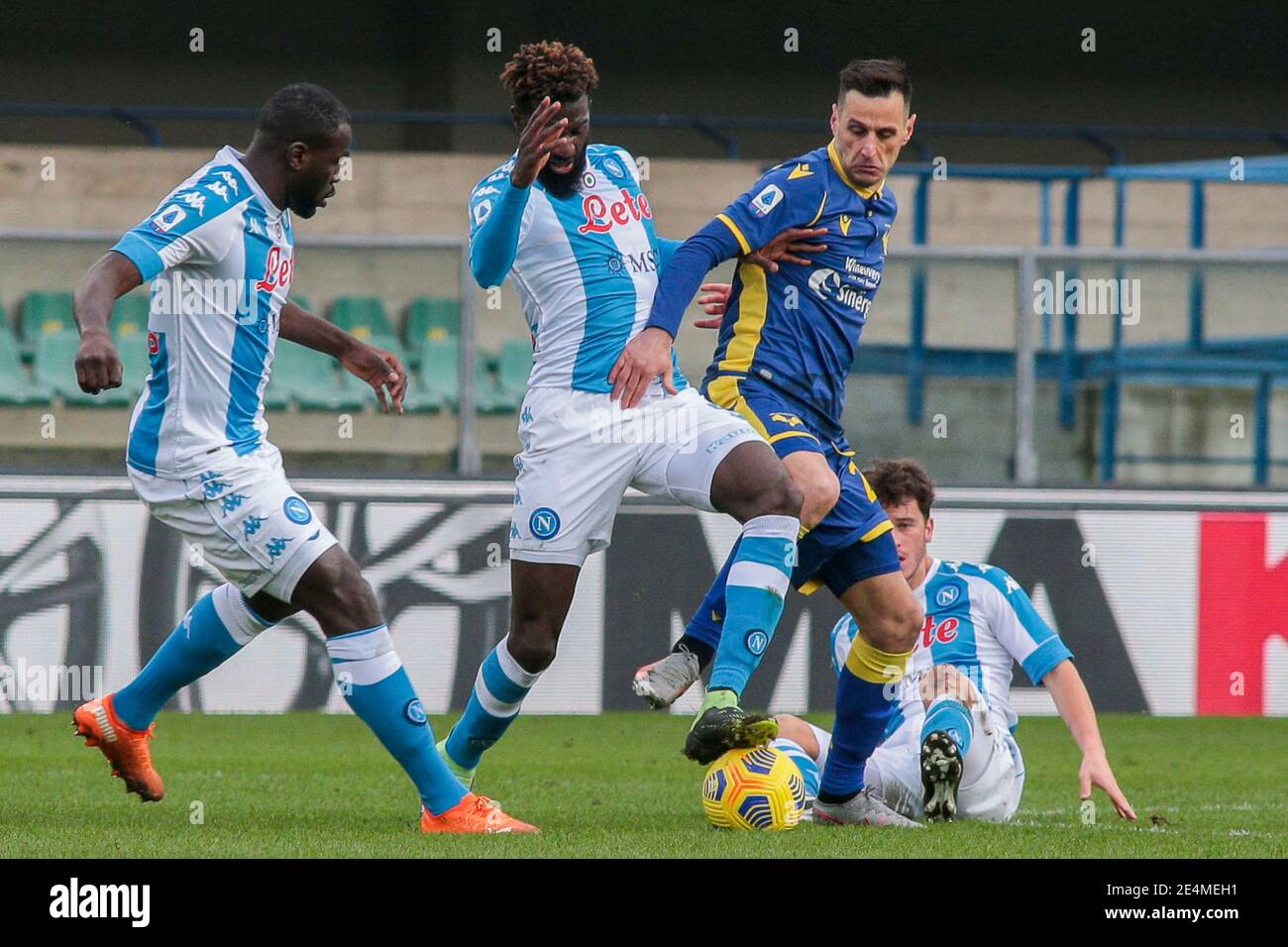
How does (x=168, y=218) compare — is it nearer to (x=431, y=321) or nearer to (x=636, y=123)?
(x=431, y=321)

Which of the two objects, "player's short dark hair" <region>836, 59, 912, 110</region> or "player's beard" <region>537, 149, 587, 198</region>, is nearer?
"player's short dark hair" <region>836, 59, 912, 110</region>

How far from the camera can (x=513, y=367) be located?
30.3 ft

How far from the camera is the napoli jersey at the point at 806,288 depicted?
5020mm

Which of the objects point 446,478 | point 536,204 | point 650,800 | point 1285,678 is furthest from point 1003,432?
point 536,204

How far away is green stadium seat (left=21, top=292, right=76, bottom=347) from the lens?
360 inches

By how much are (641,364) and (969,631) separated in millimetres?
1596

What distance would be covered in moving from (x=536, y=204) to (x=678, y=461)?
35.4 inches

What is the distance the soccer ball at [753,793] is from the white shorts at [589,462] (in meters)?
0.72

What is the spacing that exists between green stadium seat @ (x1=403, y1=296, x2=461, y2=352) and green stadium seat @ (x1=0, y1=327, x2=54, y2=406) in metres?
1.82

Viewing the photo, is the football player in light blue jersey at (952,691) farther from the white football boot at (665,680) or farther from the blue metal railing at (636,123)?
the blue metal railing at (636,123)

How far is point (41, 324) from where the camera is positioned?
919 centimetres

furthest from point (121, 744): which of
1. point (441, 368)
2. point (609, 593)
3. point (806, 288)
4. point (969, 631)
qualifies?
point (441, 368)

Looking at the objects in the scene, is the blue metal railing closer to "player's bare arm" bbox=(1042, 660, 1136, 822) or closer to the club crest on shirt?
"player's bare arm" bbox=(1042, 660, 1136, 822)

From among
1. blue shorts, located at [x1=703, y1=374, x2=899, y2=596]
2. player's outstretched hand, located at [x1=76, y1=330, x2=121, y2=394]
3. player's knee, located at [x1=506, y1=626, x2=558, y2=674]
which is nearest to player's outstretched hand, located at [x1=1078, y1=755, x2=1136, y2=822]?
blue shorts, located at [x1=703, y1=374, x2=899, y2=596]
